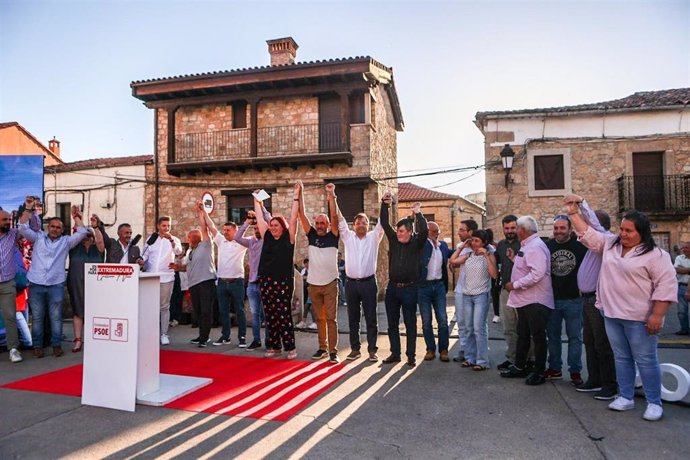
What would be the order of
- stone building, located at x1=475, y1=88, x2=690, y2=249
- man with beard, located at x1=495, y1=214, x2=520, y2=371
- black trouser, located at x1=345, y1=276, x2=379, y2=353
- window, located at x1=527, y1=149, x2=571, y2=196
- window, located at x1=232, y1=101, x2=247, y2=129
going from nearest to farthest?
1. man with beard, located at x1=495, y1=214, x2=520, y2=371
2. black trouser, located at x1=345, y1=276, x2=379, y2=353
3. stone building, located at x1=475, y1=88, x2=690, y2=249
4. window, located at x1=527, y1=149, x2=571, y2=196
5. window, located at x1=232, y1=101, x2=247, y2=129

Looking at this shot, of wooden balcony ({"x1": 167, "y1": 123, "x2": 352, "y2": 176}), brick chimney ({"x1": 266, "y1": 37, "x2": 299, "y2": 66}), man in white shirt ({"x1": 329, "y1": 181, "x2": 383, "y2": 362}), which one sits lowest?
man in white shirt ({"x1": 329, "y1": 181, "x2": 383, "y2": 362})

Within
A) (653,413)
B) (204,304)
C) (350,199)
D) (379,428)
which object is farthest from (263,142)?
(653,413)

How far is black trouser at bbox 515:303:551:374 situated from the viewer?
178 inches

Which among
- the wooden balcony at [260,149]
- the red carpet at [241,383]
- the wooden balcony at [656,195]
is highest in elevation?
the wooden balcony at [260,149]

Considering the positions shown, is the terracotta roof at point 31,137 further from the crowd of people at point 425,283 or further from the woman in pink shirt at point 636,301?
the woman in pink shirt at point 636,301

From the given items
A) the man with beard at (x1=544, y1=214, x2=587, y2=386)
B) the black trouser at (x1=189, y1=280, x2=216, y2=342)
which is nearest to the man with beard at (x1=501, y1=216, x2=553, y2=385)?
the man with beard at (x1=544, y1=214, x2=587, y2=386)

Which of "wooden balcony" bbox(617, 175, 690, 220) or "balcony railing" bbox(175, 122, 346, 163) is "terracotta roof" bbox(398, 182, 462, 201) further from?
"wooden balcony" bbox(617, 175, 690, 220)

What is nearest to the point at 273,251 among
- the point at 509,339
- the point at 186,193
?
the point at 509,339

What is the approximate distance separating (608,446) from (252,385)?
3045 mm

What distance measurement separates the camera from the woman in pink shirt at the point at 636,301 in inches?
139

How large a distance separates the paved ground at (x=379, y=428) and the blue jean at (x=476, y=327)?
0.69m

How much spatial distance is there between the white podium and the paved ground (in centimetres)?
16

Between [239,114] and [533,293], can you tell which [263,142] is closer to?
[239,114]

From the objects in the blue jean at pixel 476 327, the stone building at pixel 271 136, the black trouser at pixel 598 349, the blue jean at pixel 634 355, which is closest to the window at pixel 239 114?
the stone building at pixel 271 136
